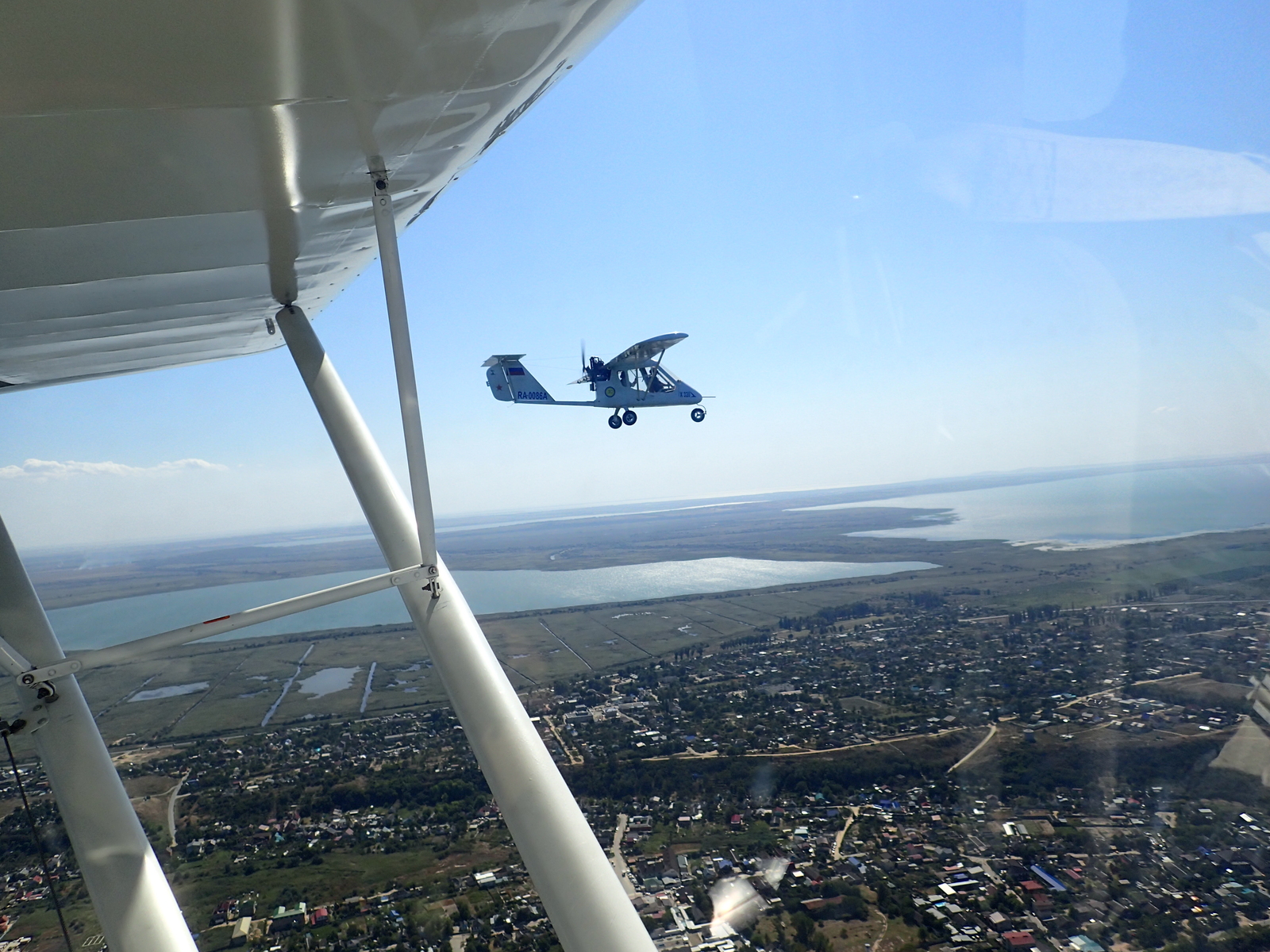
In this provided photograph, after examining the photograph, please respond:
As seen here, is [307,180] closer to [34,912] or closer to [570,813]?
[570,813]

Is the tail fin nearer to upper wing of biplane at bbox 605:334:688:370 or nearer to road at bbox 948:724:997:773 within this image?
upper wing of biplane at bbox 605:334:688:370

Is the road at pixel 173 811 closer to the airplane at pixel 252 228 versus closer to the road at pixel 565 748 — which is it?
the road at pixel 565 748

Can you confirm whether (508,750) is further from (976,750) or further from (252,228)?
(976,750)

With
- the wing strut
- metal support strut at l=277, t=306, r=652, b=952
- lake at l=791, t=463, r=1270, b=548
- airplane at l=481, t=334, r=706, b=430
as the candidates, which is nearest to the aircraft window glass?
airplane at l=481, t=334, r=706, b=430

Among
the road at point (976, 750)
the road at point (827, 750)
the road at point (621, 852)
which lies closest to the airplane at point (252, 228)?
the road at point (621, 852)

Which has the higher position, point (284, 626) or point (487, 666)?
point (487, 666)

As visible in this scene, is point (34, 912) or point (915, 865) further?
point (915, 865)

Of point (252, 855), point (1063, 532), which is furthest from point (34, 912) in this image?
point (1063, 532)
